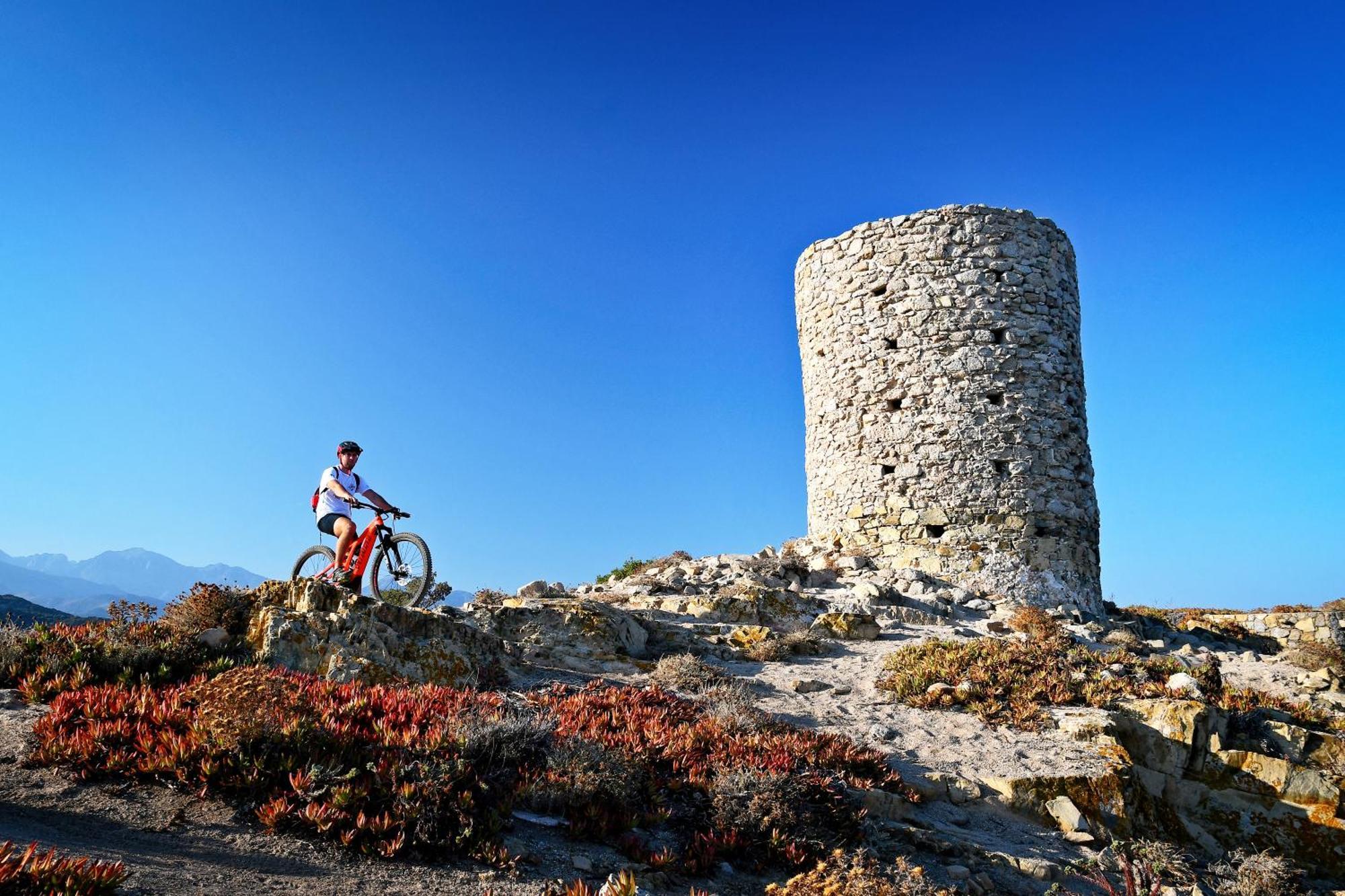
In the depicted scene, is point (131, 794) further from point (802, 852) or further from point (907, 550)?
point (907, 550)

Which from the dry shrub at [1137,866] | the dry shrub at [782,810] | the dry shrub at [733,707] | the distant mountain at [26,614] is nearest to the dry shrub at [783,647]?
the dry shrub at [733,707]

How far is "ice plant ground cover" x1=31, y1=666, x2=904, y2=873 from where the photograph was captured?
459cm

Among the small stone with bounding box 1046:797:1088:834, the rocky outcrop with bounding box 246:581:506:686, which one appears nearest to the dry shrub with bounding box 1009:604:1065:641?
the small stone with bounding box 1046:797:1088:834

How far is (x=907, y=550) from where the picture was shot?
48.4 ft

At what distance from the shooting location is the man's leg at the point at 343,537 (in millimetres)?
9367

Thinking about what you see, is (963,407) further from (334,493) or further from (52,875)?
(52,875)

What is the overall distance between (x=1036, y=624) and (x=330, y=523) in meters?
10.4

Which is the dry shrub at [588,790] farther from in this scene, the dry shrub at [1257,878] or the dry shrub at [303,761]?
the dry shrub at [1257,878]

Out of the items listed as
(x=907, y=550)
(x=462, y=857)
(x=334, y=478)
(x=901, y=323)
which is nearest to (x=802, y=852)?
(x=462, y=857)

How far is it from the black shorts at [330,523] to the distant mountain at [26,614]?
250 cm

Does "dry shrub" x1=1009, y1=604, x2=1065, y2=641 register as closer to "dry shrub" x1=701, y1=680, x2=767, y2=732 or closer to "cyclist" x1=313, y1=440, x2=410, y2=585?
"dry shrub" x1=701, y1=680, x2=767, y2=732

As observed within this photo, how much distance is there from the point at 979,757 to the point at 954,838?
87.4 inches

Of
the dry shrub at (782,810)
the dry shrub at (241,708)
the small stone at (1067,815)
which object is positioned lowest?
the small stone at (1067,815)

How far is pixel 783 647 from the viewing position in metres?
11.3
